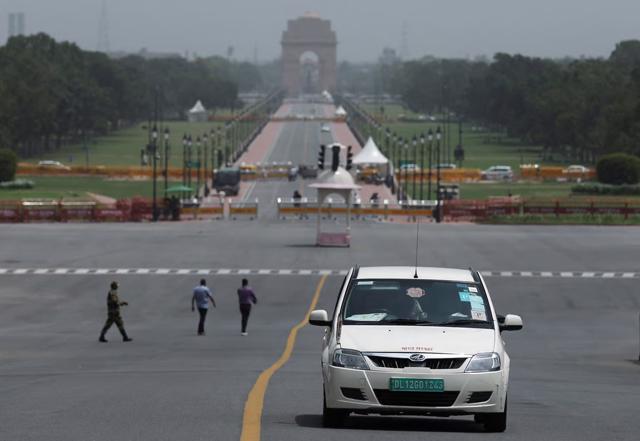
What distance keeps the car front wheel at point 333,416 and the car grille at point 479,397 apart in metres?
1.12

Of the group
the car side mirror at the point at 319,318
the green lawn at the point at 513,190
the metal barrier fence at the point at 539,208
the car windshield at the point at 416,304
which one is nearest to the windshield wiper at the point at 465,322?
the car windshield at the point at 416,304

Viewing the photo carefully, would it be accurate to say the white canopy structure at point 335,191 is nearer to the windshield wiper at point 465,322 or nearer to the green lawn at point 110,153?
the windshield wiper at point 465,322

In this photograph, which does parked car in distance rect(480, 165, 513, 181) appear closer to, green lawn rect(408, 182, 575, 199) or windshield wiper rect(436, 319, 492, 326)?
green lawn rect(408, 182, 575, 199)

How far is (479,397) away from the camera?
13.2 meters

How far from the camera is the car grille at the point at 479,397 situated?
13156 mm

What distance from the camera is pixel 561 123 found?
492 feet

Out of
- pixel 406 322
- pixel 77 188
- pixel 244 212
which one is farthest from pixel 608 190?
pixel 406 322

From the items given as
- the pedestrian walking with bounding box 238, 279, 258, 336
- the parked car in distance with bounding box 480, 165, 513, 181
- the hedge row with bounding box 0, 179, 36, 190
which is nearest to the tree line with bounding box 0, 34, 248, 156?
the hedge row with bounding box 0, 179, 36, 190

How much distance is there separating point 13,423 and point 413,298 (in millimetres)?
3855

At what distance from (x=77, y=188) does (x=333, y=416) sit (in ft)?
319

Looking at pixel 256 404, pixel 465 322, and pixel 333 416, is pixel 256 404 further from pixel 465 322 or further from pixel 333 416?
pixel 465 322

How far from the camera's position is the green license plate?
1308 centimetres

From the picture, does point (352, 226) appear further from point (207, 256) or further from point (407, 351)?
point (407, 351)

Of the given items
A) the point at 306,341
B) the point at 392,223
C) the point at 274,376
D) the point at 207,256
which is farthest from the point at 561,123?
the point at 274,376
